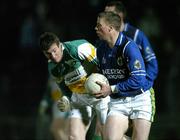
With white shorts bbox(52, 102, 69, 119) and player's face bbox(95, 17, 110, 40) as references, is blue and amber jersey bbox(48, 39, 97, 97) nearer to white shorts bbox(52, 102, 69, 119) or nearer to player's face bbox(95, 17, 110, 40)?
player's face bbox(95, 17, 110, 40)

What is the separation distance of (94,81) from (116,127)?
0.60 metres

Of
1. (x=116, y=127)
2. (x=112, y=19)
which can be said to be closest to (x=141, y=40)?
(x=112, y=19)

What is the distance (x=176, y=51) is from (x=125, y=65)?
6341 millimetres

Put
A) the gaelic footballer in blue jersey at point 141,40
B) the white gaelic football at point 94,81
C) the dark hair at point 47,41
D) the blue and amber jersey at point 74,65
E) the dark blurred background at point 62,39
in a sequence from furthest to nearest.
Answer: the dark blurred background at point 62,39 < the gaelic footballer in blue jersey at point 141,40 < the blue and amber jersey at point 74,65 < the dark hair at point 47,41 < the white gaelic football at point 94,81

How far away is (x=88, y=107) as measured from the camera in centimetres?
1040

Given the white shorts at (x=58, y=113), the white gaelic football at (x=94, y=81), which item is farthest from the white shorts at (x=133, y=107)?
the white shorts at (x=58, y=113)

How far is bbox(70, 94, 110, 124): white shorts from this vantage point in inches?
400

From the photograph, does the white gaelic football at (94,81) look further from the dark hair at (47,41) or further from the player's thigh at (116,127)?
the dark hair at (47,41)

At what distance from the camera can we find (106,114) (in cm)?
1012

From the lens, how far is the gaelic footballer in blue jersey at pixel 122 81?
30.1 ft

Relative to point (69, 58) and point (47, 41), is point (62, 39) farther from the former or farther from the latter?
point (47, 41)

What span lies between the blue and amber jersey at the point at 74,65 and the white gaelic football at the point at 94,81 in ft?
2.16

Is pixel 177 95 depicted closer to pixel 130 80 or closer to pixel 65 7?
pixel 65 7

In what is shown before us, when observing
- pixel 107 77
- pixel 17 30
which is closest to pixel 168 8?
pixel 17 30
